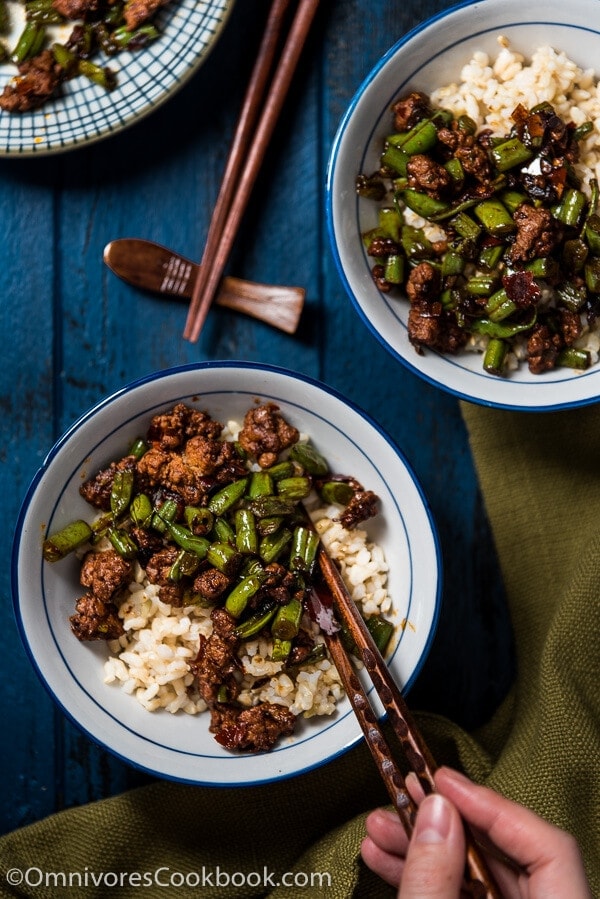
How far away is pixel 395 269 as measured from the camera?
215 cm

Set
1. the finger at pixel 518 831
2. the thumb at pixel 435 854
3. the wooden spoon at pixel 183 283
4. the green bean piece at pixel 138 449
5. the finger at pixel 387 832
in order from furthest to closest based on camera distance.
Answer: the wooden spoon at pixel 183 283
the green bean piece at pixel 138 449
the finger at pixel 387 832
the finger at pixel 518 831
the thumb at pixel 435 854

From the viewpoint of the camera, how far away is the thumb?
5.10 feet

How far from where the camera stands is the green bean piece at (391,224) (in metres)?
2.19

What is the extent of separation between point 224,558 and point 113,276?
0.95 metres

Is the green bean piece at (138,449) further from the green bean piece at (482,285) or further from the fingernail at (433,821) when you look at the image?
the fingernail at (433,821)

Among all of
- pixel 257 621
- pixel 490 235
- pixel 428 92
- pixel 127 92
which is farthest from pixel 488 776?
pixel 127 92

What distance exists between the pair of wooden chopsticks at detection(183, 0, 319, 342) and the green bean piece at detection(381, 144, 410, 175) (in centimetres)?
39

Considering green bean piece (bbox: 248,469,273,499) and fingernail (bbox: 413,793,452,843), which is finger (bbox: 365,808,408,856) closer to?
fingernail (bbox: 413,793,452,843)

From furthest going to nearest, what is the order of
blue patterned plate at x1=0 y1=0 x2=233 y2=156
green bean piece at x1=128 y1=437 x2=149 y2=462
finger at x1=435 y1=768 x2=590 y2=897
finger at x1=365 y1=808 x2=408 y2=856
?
1. blue patterned plate at x1=0 y1=0 x2=233 y2=156
2. green bean piece at x1=128 y1=437 x2=149 y2=462
3. finger at x1=365 y1=808 x2=408 y2=856
4. finger at x1=435 y1=768 x2=590 y2=897

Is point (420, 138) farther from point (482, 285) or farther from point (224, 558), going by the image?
point (224, 558)

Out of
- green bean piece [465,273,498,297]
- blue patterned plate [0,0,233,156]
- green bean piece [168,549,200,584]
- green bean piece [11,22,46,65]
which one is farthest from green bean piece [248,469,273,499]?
green bean piece [11,22,46,65]

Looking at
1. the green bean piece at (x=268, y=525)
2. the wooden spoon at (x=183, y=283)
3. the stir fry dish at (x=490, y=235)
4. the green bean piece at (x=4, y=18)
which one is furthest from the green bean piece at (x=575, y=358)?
the green bean piece at (x=4, y=18)

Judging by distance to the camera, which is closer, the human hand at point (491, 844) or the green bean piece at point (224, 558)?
the human hand at point (491, 844)

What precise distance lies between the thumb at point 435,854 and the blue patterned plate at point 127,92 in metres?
1.90
